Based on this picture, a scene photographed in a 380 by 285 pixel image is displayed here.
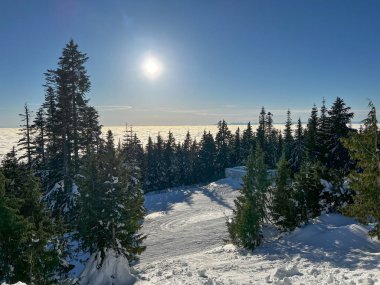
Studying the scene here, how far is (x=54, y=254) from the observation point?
17.1m

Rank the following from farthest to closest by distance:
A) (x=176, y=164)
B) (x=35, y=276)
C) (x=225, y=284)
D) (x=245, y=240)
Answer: (x=176, y=164)
(x=245, y=240)
(x=35, y=276)
(x=225, y=284)

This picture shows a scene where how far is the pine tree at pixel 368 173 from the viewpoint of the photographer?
57.3 ft

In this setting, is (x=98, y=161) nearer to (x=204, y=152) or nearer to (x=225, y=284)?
(x=225, y=284)

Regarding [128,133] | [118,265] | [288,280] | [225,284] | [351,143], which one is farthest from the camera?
[128,133]

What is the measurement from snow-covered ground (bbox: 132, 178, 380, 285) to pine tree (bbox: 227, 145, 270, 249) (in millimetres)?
830

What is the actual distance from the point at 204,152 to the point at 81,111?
59.8m

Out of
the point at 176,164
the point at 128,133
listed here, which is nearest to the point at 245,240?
the point at 128,133

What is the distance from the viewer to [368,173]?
17.5 meters

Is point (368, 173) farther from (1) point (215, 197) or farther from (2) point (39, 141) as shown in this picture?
(1) point (215, 197)

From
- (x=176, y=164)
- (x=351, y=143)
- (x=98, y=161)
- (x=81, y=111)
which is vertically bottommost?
(x=176, y=164)

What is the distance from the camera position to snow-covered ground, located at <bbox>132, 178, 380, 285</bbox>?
1460 cm

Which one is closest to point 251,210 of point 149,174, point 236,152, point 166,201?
point 166,201

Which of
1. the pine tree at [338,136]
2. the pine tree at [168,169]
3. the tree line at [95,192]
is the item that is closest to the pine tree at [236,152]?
the pine tree at [168,169]

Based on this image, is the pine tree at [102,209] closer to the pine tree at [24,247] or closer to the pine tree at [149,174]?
the pine tree at [24,247]
